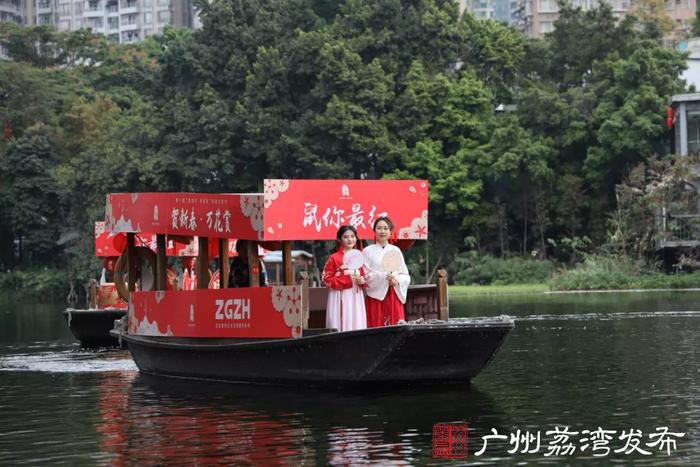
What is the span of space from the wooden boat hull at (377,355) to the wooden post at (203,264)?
203 centimetres

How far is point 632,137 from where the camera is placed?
58188 mm

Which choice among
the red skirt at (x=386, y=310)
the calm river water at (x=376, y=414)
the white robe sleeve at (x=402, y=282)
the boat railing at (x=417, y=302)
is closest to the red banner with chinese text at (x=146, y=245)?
the calm river water at (x=376, y=414)

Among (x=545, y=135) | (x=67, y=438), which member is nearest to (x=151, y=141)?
(x=545, y=135)

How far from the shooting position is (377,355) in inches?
736

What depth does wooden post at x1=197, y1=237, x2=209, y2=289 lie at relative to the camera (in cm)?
2270

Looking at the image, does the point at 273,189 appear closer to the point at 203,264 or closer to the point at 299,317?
the point at 299,317

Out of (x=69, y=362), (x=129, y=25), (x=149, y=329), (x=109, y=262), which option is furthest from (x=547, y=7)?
(x=149, y=329)

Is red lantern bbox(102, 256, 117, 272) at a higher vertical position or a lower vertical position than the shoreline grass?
higher

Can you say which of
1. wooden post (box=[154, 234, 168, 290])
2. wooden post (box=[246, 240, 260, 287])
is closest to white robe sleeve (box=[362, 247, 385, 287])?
wooden post (box=[246, 240, 260, 287])

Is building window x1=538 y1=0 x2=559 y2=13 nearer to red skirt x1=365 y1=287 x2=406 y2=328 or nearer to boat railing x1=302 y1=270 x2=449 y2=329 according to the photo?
boat railing x1=302 y1=270 x2=449 y2=329

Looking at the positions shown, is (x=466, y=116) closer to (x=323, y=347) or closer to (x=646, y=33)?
(x=646, y=33)

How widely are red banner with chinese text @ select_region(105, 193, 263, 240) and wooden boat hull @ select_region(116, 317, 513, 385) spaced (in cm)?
162

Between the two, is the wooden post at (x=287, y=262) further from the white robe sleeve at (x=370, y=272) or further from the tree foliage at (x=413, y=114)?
the tree foliage at (x=413, y=114)

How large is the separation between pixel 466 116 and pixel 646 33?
956 centimetres
